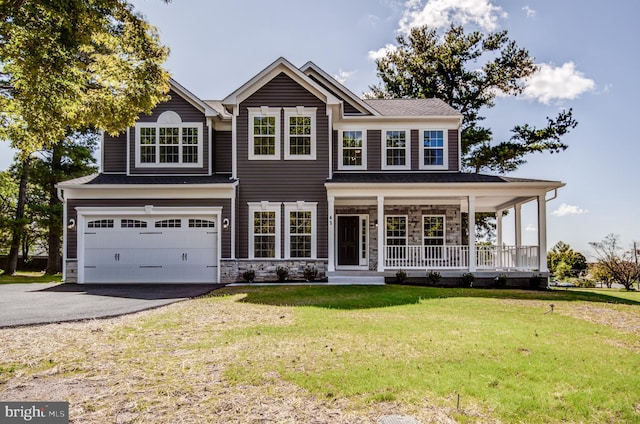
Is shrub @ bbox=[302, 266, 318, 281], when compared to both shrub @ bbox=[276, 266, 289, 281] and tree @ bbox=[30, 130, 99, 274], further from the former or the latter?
tree @ bbox=[30, 130, 99, 274]

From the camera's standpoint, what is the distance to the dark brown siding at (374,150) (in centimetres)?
1748

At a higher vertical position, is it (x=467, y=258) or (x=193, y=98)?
(x=193, y=98)

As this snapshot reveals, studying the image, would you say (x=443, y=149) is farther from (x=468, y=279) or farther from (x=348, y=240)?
(x=468, y=279)

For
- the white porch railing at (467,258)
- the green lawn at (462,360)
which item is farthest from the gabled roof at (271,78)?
the green lawn at (462,360)

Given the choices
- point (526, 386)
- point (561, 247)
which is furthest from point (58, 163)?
point (561, 247)

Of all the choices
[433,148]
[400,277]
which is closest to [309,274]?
[400,277]

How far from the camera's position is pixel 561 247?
27797mm

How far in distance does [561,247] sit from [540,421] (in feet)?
89.6

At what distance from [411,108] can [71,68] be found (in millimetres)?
13401

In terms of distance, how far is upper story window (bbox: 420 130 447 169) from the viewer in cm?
1756

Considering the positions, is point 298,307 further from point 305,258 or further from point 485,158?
point 485,158

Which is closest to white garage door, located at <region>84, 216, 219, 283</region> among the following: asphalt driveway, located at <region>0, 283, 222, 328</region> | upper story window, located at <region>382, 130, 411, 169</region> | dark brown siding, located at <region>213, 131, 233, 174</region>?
asphalt driveway, located at <region>0, 283, 222, 328</region>

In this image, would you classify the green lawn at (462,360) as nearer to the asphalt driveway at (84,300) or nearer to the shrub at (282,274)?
the asphalt driveway at (84,300)

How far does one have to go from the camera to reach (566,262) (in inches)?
1017
